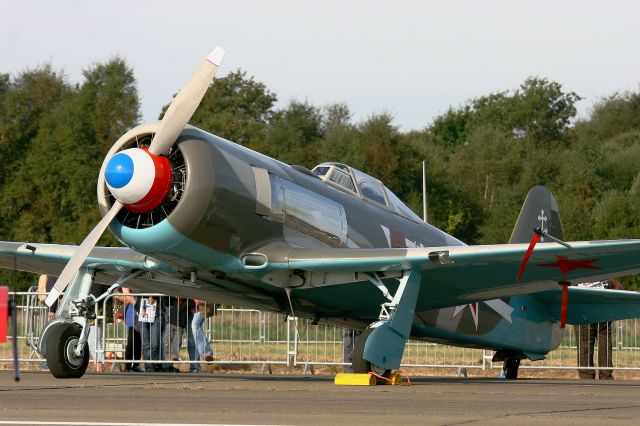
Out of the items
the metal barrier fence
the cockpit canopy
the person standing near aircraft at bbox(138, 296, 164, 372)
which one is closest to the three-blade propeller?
the cockpit canopy

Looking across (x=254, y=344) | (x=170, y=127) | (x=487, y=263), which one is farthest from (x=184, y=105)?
(x=254, y=344)

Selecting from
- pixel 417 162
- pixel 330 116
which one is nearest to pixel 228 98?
pixel 330 116

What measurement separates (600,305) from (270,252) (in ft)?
15.6

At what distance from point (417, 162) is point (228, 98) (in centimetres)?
1036

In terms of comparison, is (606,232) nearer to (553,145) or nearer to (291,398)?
(553,145)

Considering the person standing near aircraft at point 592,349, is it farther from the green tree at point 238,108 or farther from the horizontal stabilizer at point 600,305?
the green tree at point 238,108

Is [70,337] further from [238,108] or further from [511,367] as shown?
[238,108]

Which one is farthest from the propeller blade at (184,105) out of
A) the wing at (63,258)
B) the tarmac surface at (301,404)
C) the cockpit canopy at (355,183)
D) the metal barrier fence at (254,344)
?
the metal barrier fence at (254,344)

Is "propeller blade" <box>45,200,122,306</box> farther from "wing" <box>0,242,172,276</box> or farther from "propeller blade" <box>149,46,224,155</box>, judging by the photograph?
"wing" <box>0,242,172,276</box>

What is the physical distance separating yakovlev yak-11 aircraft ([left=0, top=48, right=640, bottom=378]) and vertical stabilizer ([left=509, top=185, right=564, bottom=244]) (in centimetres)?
183

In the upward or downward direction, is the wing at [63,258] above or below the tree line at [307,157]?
below

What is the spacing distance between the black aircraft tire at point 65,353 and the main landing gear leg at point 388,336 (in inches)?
106

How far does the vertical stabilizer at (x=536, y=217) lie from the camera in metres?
15.8

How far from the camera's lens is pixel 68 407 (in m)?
7.91
